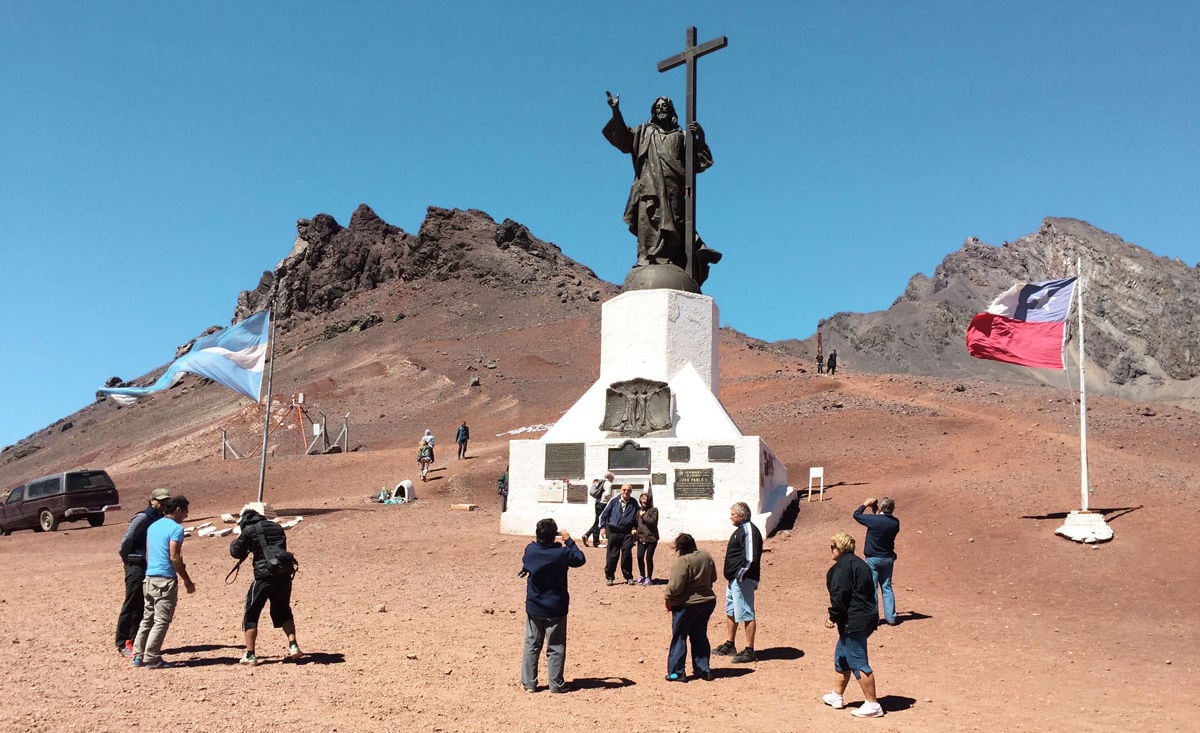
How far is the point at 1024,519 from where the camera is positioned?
14.7m

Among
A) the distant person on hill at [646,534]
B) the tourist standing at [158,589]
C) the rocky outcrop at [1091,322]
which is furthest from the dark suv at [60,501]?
the rocky outcrop at [1091,322]

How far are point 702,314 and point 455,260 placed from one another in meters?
70.2

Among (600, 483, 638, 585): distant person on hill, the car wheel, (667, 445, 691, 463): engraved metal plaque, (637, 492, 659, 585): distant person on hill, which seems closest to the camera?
→ (637, 492, 659, 585): distant person on hill

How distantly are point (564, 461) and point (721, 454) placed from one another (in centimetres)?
264

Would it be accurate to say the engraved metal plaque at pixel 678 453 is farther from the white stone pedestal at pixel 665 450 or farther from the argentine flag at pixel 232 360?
the argentine flag at pixel 232 360

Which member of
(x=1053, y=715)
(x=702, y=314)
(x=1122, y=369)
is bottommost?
(x=1053, y=715)

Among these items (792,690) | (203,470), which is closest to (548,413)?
(203,470)

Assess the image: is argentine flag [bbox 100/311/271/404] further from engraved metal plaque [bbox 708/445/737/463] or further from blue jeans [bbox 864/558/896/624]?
blue jeans [bbox 864/558/896/624]

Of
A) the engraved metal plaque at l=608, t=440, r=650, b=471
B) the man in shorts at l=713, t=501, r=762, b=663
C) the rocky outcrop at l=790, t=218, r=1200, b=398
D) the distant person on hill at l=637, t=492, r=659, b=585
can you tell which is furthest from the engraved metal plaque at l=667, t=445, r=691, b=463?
the rocky outcrop at l=790, t=218, r=1200, b=398

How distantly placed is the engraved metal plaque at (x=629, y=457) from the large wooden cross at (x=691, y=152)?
3.96 metres

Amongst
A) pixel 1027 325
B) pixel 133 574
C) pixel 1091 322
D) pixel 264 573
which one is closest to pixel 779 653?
pixel 264 573

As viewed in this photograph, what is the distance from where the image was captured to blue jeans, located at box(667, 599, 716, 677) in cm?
802

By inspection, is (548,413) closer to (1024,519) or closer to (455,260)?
(1024,519)

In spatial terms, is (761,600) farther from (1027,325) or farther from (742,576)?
(1027,325)
